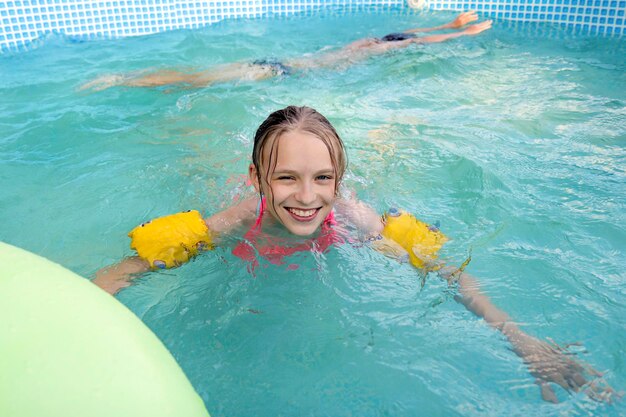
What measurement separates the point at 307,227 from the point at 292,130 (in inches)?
16.7

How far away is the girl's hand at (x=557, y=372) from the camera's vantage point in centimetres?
189

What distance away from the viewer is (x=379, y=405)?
6.31 feet

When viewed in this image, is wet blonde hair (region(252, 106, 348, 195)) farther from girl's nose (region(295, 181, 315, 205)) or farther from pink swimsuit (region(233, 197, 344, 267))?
pink swimsuit (region(233, 197, 344, 267))

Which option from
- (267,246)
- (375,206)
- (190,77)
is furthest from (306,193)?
(190,77)

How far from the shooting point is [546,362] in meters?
1.98

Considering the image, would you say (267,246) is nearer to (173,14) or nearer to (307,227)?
(307,227)

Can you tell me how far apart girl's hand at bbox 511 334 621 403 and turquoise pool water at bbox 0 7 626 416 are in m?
0.05

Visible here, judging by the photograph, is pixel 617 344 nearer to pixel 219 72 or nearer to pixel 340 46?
pixel 219 72

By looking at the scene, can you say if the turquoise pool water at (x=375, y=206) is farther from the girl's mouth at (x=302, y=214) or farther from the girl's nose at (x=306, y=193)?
the girl's nose at (x=306, y=193)

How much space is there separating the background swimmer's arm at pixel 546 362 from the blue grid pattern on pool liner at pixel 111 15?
736 cm

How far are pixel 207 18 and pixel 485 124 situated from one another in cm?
568

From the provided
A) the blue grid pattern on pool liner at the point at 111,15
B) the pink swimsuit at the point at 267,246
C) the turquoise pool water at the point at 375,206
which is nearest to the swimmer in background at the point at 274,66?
the turquoise pool water at the point at 375,206

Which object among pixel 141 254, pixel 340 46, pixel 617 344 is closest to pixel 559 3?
pixel 340 46

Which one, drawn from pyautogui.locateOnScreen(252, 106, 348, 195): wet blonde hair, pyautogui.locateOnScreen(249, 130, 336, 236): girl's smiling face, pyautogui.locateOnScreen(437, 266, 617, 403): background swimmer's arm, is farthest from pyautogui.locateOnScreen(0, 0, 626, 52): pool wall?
pyautogui.locateOnScreen(437, 266, 617, 403): background swimmer's arm
